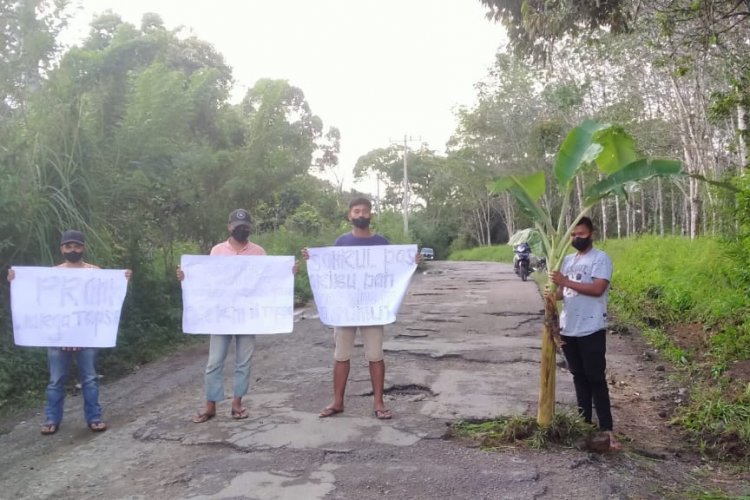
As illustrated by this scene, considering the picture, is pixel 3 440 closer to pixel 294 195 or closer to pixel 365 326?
pixel 365 326

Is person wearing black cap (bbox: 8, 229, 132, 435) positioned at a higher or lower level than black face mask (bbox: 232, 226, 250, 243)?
lower

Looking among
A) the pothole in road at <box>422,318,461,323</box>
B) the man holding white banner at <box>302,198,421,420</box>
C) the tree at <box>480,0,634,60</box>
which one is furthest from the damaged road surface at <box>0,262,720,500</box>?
the tree at <box>480,0,634,60</box>

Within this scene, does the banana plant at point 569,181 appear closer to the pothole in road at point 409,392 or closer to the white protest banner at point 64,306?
the pothole in road at point 409,392

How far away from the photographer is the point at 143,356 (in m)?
8.44

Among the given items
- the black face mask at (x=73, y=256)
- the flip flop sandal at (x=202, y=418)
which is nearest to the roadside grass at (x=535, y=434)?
the flip flop sandal at (x=202, y=418)

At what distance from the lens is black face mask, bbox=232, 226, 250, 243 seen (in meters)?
5.61

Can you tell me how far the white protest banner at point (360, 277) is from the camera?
219 inches

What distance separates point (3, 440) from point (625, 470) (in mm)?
4561

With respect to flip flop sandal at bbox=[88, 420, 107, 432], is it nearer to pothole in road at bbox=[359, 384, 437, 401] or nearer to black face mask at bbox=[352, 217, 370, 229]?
pothole in road at bbox=[359, 384, 437, 401]

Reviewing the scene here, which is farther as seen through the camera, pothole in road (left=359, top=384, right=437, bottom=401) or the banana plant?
pothole in road (left=359, top=384, right=437, bottom=401)

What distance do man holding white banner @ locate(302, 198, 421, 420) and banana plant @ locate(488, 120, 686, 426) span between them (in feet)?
3.78

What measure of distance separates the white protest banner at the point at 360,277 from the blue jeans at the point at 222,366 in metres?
0.65

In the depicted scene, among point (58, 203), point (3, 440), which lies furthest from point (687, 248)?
point (3, 440)

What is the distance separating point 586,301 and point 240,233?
2707mm
